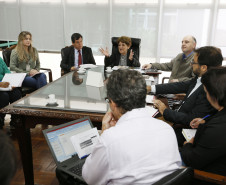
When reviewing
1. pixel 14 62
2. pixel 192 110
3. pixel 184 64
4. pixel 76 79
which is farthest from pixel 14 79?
pixel 184 64

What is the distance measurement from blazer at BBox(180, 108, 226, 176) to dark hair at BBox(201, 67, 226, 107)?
0.26 feet

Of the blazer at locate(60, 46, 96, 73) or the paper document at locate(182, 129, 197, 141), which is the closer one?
the paper document at locate(182, 129, 197, 141)

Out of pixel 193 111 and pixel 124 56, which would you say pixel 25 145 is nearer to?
pixel 193 111

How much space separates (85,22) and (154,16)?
5.66 ft

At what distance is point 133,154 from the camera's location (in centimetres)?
100

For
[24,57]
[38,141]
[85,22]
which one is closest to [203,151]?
[38,141]

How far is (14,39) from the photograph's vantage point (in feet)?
22.3

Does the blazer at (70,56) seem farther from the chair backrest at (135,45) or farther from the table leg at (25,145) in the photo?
the table leg at (25,145)

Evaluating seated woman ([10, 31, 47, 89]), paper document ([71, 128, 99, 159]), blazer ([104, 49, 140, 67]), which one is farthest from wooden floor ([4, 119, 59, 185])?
blazer ([104, 49, 140, 67])

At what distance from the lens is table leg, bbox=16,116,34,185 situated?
6.47 feet

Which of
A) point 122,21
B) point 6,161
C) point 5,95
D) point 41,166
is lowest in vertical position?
point 41,166

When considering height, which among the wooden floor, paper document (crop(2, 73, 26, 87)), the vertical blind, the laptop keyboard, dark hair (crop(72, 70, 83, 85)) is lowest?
the wooden floor

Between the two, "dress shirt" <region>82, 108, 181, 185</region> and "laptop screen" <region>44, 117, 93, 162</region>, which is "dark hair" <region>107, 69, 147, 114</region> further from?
"laptop screen" <region>44, 117, 93, 162</region>

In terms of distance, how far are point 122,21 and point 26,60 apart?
2989mm
